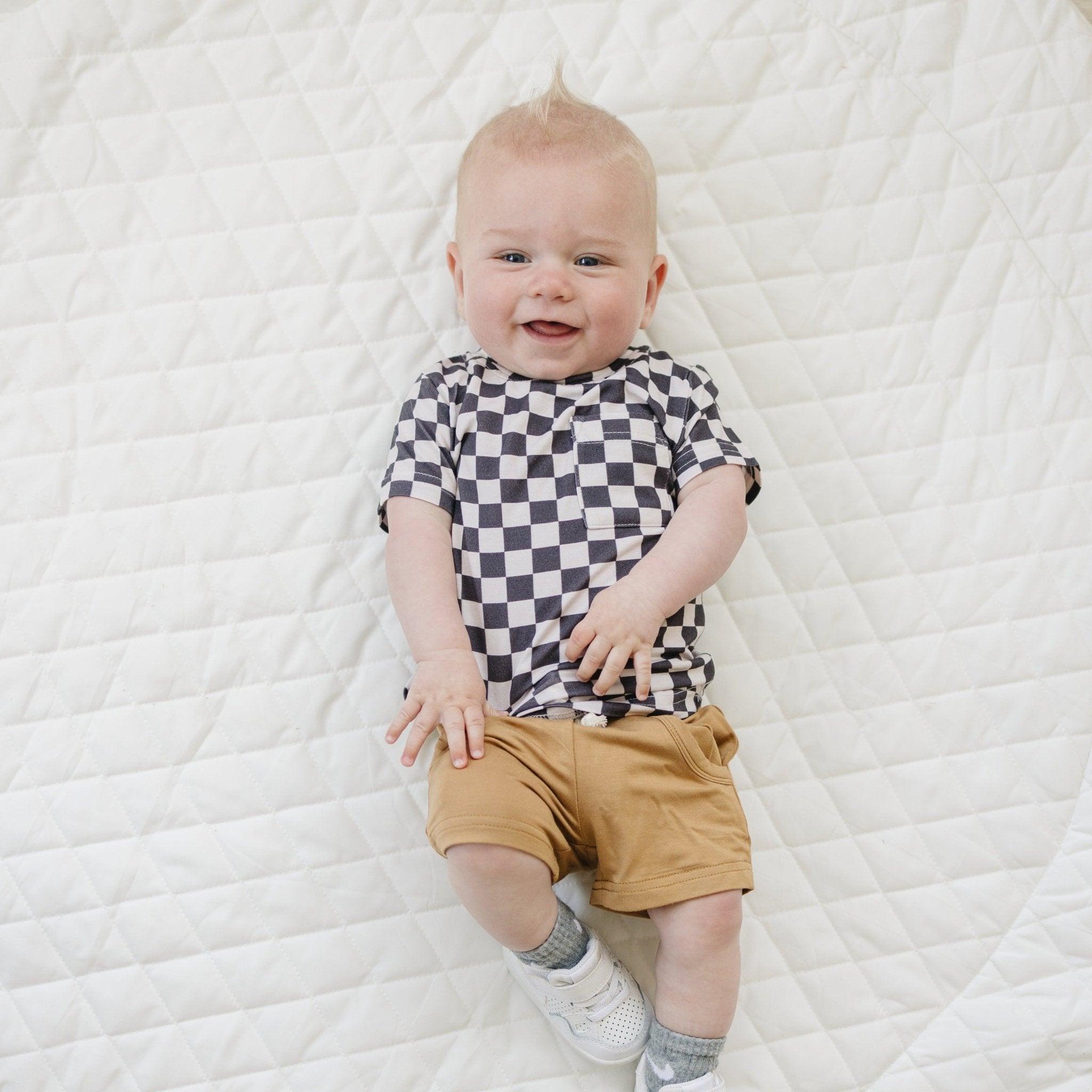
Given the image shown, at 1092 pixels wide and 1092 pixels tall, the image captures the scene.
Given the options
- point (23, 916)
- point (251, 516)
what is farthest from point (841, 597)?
point (23, 916)

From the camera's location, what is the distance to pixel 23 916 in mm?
1053

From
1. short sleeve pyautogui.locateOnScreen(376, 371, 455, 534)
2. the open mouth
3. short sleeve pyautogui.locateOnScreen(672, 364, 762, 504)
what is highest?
the open mouth

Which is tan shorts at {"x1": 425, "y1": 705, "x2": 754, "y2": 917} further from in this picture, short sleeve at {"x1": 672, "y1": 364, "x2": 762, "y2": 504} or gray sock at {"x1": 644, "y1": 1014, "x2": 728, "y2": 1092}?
short sleeve at {"x1": 672, "y1": 364, "x2": 762, "y2": 504}

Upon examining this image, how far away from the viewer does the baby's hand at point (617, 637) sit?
0.96 metres

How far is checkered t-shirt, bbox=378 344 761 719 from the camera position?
100 centimetres

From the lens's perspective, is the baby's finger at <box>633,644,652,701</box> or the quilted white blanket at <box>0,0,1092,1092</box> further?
the quilted white blanket at <box>0,0,1092,1092</box>

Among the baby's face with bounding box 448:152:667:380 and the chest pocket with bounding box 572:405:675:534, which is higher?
the baby's face with bounding box 448:152:667:380

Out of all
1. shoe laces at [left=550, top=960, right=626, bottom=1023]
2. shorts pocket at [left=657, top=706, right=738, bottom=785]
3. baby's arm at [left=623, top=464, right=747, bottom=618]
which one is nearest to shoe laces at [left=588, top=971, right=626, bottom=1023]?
shoe laces at [left=550, top=960, right=626, bottom=1023]

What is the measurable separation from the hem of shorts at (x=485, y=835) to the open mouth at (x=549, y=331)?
473mm

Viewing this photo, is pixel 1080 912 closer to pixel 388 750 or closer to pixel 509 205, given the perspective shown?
pixel 388 750

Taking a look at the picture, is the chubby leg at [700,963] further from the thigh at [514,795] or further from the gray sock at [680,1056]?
the thigh at [514,795]

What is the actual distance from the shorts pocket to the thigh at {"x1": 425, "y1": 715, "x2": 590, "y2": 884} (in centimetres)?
11

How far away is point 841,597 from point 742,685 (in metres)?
0.15

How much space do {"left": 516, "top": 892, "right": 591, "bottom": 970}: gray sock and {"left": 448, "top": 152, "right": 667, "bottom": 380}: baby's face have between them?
55 centimetres
